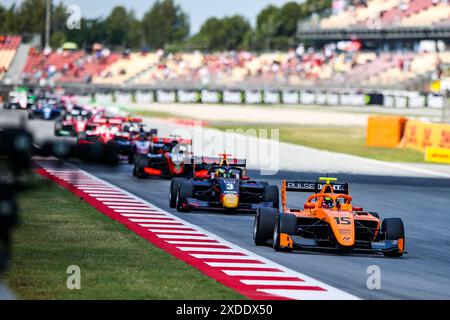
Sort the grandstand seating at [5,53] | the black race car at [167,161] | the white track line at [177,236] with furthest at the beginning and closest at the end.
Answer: the black race car at [167,161] → the white track line at [177,236] → the grandstand seating at [5,53]

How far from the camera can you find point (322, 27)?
126312 millimetres

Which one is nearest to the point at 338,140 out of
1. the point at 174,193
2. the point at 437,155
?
the point at 437,155

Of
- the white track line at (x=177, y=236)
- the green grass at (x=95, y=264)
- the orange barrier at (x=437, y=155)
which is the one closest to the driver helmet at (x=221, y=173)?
the green grass at (x=95, y=264)

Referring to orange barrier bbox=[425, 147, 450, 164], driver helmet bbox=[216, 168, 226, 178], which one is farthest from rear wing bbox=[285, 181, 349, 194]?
orange barrier bbox=[425, 147, 450, 164]

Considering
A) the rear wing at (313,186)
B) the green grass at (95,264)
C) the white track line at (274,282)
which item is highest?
the rear wing at (313,186)

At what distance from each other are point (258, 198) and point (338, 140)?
3160 centimetres

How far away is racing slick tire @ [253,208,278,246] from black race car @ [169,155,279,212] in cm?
444

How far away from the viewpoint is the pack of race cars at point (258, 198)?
16.4 m

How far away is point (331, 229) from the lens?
16.5 meters

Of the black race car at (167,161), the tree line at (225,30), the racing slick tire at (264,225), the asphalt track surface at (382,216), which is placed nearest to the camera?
the asphalt track surface at (382,216)

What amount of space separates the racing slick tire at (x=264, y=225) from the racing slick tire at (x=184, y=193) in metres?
4.87

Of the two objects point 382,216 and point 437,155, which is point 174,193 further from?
point 437,155

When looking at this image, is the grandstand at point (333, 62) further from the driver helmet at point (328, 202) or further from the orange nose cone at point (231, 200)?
the driver helmet at point (328, 202)
